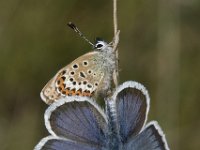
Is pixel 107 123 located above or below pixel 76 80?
below

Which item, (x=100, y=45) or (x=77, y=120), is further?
(x=100, y=45)

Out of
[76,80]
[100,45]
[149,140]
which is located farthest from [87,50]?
[149,140]

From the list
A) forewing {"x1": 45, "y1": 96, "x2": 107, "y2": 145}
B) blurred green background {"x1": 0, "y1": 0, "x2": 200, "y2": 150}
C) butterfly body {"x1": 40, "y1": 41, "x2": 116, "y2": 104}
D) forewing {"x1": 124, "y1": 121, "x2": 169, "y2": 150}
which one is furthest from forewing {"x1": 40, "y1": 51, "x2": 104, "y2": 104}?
blurred green background {"x1": 0, "y1": 0, "x2": 200, "y2": 150}

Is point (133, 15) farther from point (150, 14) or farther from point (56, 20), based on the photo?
point (56, 20)

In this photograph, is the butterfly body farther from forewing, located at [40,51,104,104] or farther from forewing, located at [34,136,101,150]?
forewing, located at [34,136,101,150]

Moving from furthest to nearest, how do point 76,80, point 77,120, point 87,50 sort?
point 87,50 < point 76,80 < point 77,120

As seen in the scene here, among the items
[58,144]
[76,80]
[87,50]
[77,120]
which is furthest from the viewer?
[87,50]

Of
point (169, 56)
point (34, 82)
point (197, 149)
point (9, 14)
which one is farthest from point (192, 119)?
point (9, 14)

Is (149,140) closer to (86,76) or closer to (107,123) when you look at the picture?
(107,123)
